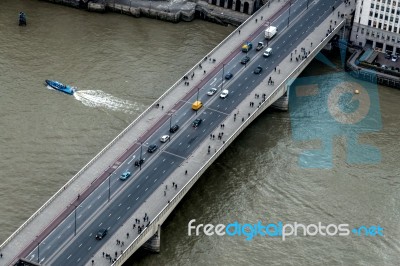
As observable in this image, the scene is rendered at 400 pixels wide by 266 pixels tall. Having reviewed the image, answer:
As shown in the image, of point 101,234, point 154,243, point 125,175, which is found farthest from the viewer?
point 125,175

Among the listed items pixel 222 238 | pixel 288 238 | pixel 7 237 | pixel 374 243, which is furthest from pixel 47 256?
pixel 374 243

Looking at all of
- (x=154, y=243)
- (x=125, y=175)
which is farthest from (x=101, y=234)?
(x=125, y=175)

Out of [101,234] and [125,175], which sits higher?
[125,175]

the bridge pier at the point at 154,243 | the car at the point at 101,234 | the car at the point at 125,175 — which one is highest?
the car at the point at 125,175

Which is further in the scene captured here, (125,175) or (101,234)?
(125,175)

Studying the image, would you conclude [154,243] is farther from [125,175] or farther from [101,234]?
[125,175]

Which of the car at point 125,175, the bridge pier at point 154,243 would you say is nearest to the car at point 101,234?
the bridge pier at point 154,243

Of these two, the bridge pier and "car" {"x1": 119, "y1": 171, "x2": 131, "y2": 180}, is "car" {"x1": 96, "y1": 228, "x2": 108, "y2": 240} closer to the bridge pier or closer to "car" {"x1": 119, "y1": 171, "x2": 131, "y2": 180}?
the bridge pier

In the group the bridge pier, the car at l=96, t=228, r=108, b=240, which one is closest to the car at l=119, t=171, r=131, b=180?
the bridge pier

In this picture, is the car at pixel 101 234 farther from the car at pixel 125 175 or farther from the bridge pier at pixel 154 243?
the car at pixel 125 175

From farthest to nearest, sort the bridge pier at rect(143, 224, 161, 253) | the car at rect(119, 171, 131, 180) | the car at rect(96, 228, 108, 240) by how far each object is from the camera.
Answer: the car at rect(119, 171, 131, 180)
the bridge pier at rect(143, 224, 161, 253)
the car at rect(96, 228, 108, 240)

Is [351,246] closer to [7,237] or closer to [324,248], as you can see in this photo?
[324,248]
